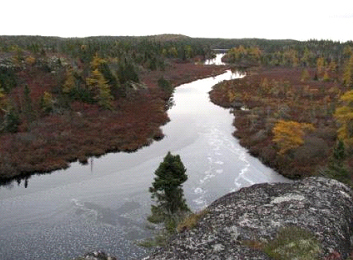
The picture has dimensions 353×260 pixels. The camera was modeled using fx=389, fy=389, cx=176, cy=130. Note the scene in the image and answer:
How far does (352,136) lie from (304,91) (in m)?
54.2

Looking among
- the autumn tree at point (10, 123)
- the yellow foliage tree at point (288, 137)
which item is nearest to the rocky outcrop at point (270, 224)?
the yellow foliage tree at point (288, 137)

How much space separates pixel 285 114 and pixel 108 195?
3963 centimetres

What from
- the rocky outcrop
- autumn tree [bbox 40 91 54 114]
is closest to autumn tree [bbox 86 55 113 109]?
autumn tree [bbox 40 91 54 114]

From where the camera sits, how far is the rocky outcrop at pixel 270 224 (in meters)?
17.6

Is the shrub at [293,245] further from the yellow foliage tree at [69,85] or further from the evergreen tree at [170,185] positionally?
the yellow foliage tree at [69,85]

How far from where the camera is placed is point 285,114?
2751 inches

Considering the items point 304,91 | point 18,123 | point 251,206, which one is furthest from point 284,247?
point 304,91

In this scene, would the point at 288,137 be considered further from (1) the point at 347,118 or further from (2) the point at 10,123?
(2) the point at 10,123

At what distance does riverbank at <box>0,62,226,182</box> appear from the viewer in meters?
50.4

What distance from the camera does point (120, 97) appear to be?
82.9 metres

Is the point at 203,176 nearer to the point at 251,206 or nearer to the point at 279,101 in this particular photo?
the point at 251,206

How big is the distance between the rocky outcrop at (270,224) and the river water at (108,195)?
12335 mm

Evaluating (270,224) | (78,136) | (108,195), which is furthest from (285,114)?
(270,224)

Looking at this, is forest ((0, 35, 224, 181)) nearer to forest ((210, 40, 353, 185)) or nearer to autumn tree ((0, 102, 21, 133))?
autumn tree ((0, 102, 21, 133))
